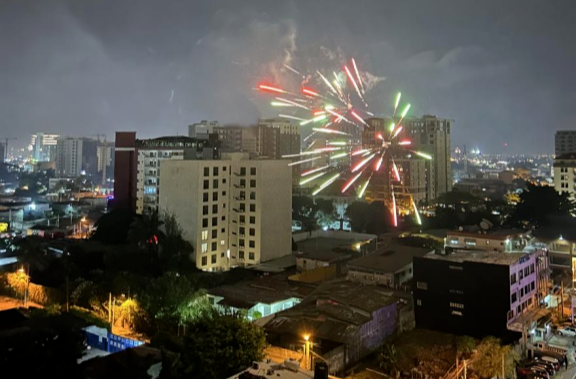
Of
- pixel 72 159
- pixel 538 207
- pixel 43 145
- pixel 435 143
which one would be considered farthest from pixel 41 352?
pixel 43 145

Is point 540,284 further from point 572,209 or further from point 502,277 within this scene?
point 572,209

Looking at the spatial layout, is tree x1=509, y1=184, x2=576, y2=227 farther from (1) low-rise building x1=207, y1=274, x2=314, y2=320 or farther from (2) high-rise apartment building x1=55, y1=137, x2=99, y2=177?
(2) high-rise apartment building x1=55, y1=137, x2=99, y2=177

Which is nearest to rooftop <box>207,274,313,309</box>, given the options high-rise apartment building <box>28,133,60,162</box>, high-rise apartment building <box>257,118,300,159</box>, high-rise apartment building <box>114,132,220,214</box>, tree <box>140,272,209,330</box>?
tree <box>140,272,209,330</box>

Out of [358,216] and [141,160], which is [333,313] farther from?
[358,216]

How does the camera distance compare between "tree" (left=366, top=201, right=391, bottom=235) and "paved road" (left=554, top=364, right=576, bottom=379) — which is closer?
"paved road" (left=554, top=364, right=576, bottom=379)

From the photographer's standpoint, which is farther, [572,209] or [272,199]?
[572,209]

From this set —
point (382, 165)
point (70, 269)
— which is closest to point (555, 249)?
point (70, 269)
